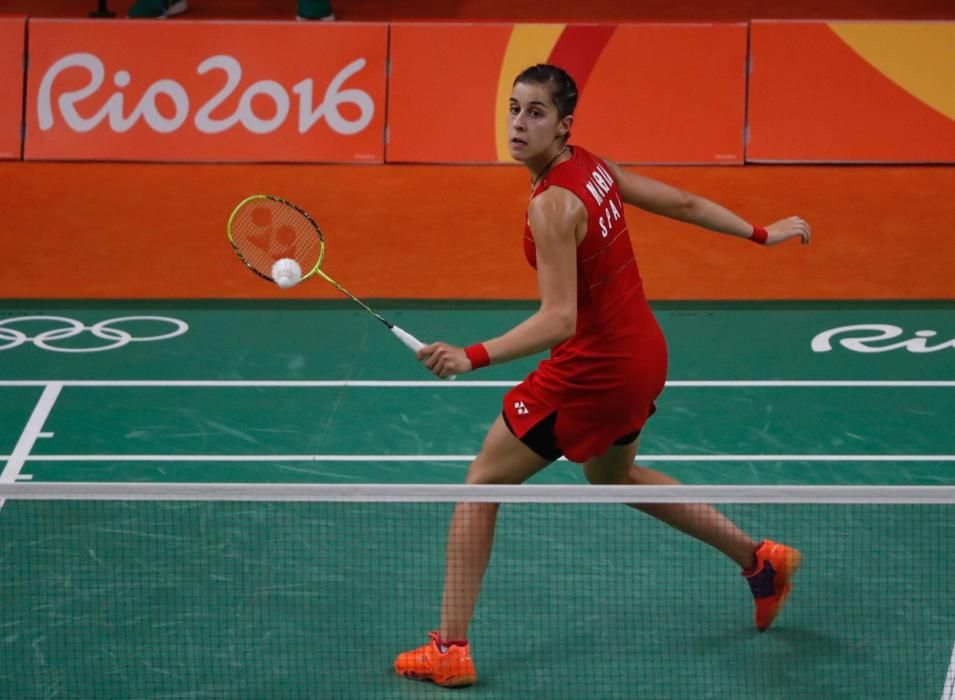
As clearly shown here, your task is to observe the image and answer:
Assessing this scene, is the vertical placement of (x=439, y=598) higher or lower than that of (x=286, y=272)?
lower

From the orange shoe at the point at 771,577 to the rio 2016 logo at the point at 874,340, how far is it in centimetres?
320

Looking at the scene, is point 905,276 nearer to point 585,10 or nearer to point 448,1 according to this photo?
point 585,10

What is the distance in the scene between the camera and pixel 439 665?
16.0 feet

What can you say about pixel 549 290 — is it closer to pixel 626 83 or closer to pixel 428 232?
pixel 428 232

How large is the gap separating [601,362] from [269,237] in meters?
1.73

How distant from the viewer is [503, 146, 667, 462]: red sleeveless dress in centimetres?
480

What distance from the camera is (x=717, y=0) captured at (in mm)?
12000

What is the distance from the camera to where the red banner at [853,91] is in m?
9.74

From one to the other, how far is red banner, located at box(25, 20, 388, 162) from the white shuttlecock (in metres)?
4.54

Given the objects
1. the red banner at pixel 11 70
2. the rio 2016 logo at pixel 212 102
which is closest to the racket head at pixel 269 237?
the rio 2016 logo at pixel 212 102

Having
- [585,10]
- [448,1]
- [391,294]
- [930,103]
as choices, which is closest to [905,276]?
[930,103]

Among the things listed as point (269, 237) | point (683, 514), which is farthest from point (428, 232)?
point (683, 514)

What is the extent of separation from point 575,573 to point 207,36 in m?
5.60

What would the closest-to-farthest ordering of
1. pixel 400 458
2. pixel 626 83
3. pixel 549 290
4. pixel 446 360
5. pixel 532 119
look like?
pixel 446 360 → pixel 549 290 → pixel 532 119 → pixel 400 458 → pixel 626 83
